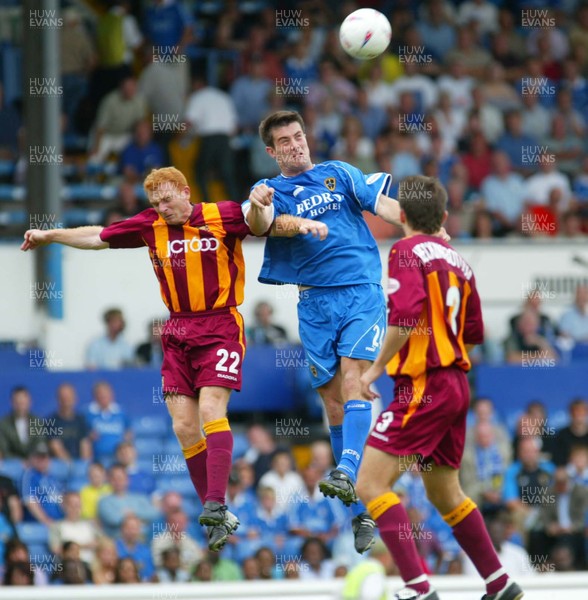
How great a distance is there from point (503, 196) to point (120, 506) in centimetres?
581

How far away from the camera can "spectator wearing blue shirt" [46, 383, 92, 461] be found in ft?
41.6

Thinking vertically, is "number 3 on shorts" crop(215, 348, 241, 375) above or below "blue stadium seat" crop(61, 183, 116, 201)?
below

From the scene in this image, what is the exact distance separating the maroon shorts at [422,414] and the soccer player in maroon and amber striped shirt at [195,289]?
1306mm

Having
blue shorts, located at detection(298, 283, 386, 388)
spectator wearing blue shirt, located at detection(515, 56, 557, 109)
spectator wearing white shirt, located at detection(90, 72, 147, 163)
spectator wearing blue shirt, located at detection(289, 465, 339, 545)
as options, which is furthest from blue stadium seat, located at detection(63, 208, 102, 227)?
blue shorts, located at detection(298, 283, 386, 388)

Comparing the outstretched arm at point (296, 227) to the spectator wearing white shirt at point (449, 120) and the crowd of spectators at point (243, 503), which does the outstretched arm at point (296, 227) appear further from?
the spectator wearing white shirt at point (449, 120)

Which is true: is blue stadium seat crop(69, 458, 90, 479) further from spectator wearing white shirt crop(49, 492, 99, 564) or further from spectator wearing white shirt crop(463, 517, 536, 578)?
spectator wearing white shirt crop(463, 517, 536, 578)

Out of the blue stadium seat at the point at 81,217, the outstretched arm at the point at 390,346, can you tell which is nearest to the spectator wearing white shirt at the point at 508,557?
the outstretched arm at the point at 390,346

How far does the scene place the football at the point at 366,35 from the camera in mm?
8508

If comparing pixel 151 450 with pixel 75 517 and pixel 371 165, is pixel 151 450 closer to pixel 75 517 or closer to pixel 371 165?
pixel 75 517

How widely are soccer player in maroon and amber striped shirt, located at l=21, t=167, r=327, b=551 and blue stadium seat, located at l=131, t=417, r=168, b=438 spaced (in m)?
5.38

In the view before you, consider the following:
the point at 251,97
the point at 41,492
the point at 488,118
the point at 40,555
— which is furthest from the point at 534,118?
the point at 40,555

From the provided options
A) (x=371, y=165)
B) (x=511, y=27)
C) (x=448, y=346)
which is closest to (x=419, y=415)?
(x=448, y=346)

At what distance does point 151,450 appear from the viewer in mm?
13242

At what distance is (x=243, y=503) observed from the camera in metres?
12.1
